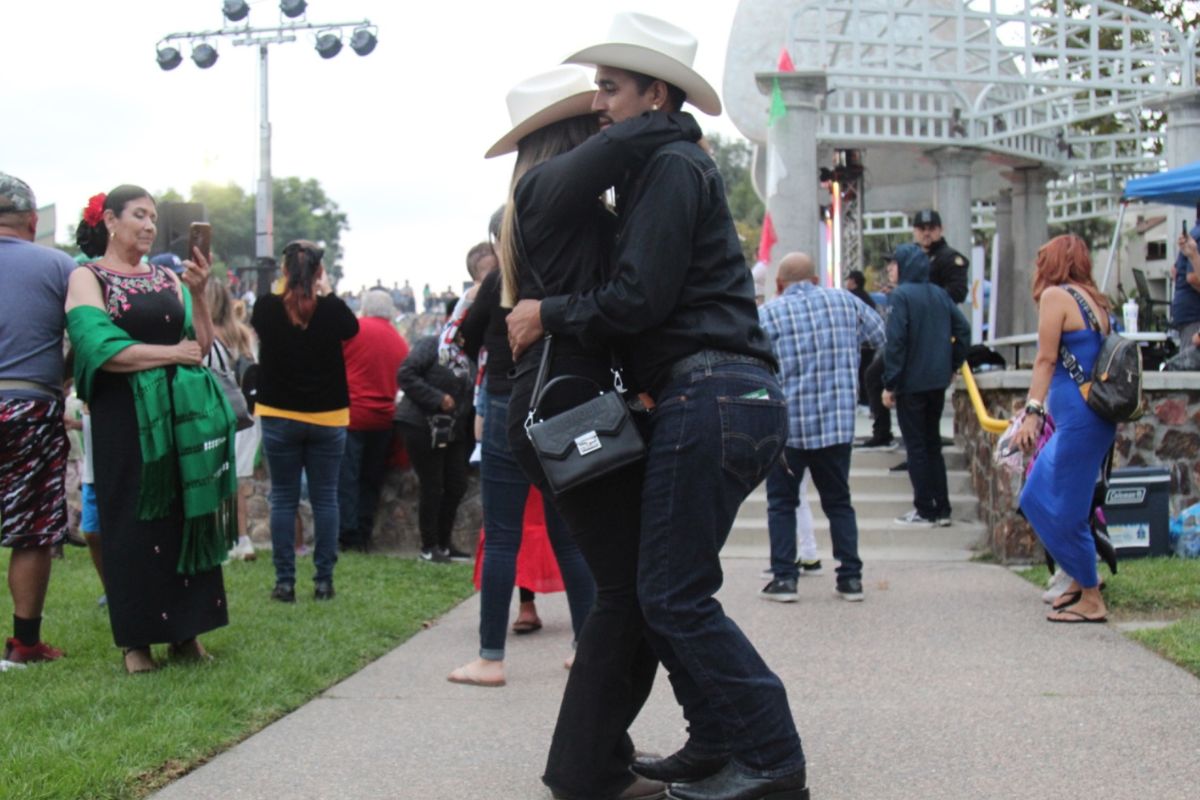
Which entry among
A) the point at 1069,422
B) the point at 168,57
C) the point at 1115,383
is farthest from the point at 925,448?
the point at 168,57

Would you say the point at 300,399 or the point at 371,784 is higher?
the point at 300,399

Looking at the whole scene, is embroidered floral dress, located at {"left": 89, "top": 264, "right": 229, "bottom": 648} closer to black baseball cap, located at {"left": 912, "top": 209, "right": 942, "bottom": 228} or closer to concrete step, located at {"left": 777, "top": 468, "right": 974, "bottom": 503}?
concrete step, located at {"left": 777, "top": 468, "right": 974, "bottom": 503}

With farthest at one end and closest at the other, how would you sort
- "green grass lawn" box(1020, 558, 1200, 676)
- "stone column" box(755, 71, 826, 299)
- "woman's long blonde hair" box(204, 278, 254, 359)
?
"stone column" box(755, 71, 826, 299) → "woman's long blonde hair" box(204, 278, 254, 359) → "green grass lawn" box(1020, 558, 1200, 676)

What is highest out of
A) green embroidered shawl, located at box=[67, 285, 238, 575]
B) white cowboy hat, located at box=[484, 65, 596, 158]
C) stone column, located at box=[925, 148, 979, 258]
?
stone column, located at box=[925, 148, 979, 258]

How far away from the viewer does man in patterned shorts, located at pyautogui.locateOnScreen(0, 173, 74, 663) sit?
228 inches

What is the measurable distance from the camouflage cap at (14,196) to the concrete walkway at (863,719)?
2580mm

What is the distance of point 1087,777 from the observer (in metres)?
4.02

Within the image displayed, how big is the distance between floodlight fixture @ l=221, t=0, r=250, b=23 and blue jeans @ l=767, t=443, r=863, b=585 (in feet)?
63.4

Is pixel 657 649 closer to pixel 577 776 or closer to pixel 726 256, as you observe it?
pixel 577 776

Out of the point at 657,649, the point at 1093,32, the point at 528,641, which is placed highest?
the point at 1093,32

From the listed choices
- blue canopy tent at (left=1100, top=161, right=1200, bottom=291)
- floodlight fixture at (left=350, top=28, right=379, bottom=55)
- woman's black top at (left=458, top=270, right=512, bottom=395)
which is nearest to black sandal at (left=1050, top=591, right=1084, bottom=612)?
woman's black top at (left=458, top=270, right=512, bottom=395)

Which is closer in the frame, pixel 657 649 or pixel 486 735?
pixel 657 649

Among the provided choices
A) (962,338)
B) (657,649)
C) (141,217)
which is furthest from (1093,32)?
(657,649)

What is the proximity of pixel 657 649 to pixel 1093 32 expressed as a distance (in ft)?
41.9
